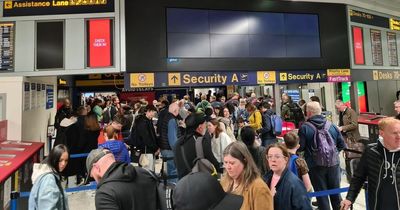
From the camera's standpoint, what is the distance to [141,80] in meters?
5.53

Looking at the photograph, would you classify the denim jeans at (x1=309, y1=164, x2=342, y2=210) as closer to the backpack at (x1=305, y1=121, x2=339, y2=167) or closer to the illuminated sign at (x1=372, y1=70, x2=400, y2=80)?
the backpack at (x1=305, y1=121, x2=339, y2=167)

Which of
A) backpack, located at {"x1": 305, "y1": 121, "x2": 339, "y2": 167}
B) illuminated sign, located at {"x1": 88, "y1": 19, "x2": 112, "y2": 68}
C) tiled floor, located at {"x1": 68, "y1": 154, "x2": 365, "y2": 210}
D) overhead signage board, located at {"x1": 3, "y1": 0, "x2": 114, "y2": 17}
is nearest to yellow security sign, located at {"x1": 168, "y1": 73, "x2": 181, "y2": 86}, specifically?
illuminated sign, located at {"x1": 88, "y1": 19, "x2": 112, "y2": 68}

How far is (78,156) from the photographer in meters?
5.16

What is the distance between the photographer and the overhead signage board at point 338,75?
6.50 m

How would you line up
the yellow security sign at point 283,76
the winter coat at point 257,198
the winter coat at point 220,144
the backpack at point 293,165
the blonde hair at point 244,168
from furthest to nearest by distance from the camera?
1. the yellow security sign at point 283,76
2. the winter coat at point 220,144
3. the backpack at point 293,165
4. the blonde hair at point 244,168
5. the winter coat at point 257,198

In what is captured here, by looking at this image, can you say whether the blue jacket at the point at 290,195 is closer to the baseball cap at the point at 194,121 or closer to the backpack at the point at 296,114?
the baseball cap at the point at 194,121

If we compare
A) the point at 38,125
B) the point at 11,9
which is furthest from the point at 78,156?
the point at 11,9

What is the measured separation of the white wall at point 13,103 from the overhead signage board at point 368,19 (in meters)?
7.47

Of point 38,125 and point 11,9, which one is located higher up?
point 11,9

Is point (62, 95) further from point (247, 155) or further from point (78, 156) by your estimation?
point (247, 155)

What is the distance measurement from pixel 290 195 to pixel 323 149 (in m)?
1.72

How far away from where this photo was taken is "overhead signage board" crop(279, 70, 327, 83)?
6254 mm

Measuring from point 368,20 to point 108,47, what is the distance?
645 centimetres

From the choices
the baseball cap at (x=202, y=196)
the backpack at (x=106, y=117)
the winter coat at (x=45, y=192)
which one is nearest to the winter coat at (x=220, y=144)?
the winter coat at (x=45, y=192)
